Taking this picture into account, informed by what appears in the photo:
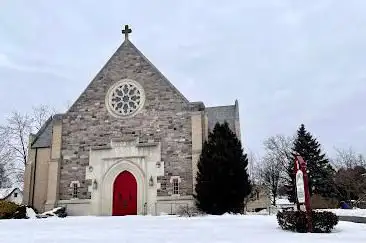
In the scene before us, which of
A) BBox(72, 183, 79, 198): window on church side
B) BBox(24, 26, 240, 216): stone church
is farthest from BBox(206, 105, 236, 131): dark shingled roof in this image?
BBox(72, 183, 79, 198): window on church side

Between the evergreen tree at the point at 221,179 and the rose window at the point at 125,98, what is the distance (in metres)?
5.75

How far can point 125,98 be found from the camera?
83.9 ft

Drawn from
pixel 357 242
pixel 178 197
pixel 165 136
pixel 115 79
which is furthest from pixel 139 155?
pixel 357 242

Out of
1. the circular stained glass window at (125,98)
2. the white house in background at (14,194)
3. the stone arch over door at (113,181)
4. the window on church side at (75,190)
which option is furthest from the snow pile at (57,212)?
the white house in background at (14,194)

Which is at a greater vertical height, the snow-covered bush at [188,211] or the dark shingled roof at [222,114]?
the dark shingled roof at [222,114]

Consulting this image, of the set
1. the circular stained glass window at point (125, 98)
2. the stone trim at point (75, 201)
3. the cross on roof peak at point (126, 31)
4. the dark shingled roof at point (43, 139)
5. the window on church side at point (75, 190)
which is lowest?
the stone trim at point (75, 201)

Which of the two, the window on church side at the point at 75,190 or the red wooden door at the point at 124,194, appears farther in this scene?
the window on church side at the point at 75,190

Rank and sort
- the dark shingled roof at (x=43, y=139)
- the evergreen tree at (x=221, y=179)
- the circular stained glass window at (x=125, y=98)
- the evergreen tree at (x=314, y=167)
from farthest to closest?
the evergreen tree at (x=314, y=167), the dark shingled roof at (x=43, y=139), the circular stained glass window at (x=125, y=98), the evergreen tree at (x=221, y=179)

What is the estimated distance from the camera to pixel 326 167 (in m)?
42.2

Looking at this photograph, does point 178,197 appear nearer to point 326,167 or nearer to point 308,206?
point 308,206

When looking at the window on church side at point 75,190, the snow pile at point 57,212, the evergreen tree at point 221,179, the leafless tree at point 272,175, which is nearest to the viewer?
the evergreen tree at point 221,179

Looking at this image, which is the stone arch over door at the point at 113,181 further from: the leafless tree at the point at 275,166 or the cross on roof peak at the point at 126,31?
the leafless tree at the point at 275,166

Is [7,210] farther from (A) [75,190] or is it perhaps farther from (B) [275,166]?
(B) [275,166]

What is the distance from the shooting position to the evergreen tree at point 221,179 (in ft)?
68.8
